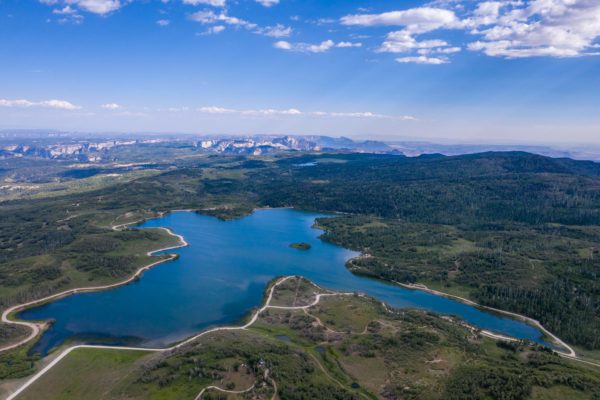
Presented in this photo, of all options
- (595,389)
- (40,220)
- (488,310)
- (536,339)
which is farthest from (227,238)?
(595,389)

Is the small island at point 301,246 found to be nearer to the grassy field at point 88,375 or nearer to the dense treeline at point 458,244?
the dense treeline at point 458,244

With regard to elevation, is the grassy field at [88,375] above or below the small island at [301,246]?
below

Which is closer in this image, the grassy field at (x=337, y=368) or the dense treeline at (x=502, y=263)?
the grassy field at (x=337, y=368)

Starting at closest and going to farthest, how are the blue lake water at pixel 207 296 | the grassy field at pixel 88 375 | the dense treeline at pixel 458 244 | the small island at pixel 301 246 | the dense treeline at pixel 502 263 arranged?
1. the grassy field at pixel 88 375
2. the blue lake water at pixel 207 296
3. the dense treeline at pixel 502 263
4. the dense treeline at pixel 458 244
5. the small island at pixel 301 246

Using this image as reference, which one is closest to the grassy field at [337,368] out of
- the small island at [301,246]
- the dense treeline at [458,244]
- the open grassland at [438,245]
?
the open grassland at [438,245]

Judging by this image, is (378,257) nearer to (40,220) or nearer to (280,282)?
(280,282)

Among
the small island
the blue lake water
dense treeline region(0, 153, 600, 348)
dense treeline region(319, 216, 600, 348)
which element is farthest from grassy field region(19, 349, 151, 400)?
the small island
